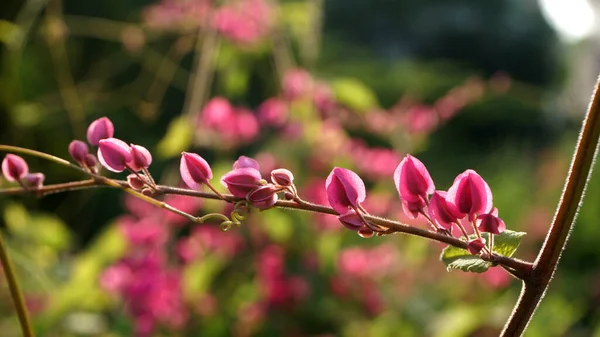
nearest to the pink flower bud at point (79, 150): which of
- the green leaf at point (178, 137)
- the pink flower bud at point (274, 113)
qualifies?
the green leaf at point (178, 137)

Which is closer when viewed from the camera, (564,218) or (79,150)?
(564,218)

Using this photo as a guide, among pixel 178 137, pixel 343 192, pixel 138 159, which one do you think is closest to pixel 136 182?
pixel 138 159

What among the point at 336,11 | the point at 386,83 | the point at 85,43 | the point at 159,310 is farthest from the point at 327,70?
the point at 159,310

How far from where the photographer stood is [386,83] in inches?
275

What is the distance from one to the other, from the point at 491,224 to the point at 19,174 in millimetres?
277

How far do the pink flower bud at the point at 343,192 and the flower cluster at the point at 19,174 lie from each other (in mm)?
180

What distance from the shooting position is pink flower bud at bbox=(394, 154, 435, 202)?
1.27ft

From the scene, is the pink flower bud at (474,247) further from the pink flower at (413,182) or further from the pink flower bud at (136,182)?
the pink flower bud at (136,182)

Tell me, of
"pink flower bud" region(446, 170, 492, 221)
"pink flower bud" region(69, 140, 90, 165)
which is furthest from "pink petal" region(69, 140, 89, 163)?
"pink flower bud" region(446, 170, 492, 221)

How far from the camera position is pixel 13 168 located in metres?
0.45

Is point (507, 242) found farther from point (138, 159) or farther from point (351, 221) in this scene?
point (138, 159)

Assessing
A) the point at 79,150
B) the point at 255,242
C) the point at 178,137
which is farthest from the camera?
the point at 255,242

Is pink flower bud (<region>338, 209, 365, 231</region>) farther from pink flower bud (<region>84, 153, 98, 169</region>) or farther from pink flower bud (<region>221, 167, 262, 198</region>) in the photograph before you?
pink flower bud (<region>84, 153, 98, 169</region>)

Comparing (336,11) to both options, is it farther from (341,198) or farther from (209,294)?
(341,198)
